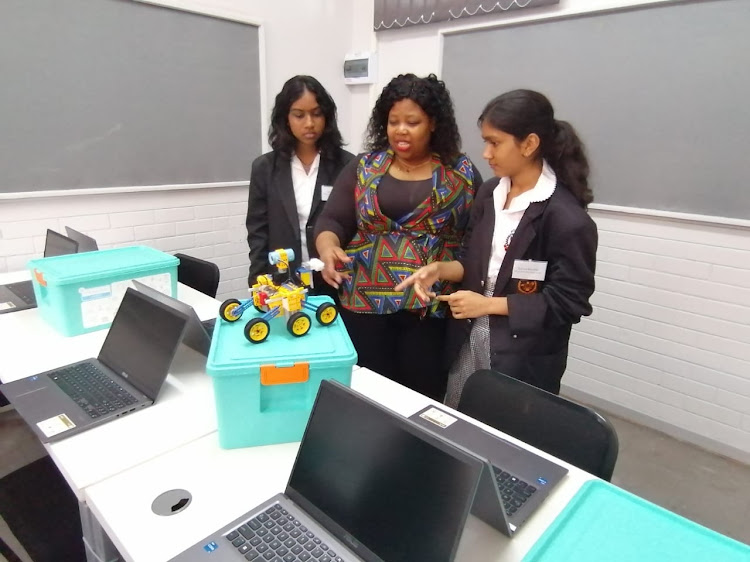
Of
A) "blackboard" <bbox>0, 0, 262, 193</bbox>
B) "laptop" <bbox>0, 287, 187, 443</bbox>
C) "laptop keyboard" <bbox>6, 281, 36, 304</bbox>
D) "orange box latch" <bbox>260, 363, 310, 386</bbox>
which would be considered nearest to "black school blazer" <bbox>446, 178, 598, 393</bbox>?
"orange box latch" <bbox>260, 363, 310, 386</bbox>

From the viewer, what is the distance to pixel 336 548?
2.82 ft

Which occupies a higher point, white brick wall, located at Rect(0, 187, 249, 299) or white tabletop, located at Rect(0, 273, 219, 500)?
white brick wall, located at Rect(0, 187, 249, 299)

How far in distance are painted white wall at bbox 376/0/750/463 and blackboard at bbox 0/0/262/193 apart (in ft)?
5.03

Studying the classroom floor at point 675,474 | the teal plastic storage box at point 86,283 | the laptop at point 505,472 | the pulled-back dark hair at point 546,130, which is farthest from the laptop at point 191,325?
the classroom floor at point 675,474

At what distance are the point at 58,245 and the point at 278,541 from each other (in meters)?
1.94

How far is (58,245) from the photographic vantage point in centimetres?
221

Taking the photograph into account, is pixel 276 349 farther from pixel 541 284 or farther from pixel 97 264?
pixel 97 264

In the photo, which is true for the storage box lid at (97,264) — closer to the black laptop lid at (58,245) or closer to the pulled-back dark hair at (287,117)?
the black laptop lid at (58,245)

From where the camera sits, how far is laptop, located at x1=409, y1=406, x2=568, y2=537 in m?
0.89

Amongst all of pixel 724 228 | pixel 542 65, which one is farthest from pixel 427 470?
pixel 542 65

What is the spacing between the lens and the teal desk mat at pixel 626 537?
79 cm

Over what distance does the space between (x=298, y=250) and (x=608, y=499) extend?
5.86 ft

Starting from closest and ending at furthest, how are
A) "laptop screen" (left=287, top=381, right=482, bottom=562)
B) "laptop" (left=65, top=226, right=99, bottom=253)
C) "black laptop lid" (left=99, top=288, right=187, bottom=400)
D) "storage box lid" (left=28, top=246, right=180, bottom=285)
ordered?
1. "laptop screen" (left=287, top=381, right=482, bottom=562)
2. "black laptop lid" (left=99, top=288, right=187, bottom=400)
3. "storage box lid" (left=28, top=246, right=180, bottom=285)
4. "laptop" (left=65, top=226, right=99, bottom=253)

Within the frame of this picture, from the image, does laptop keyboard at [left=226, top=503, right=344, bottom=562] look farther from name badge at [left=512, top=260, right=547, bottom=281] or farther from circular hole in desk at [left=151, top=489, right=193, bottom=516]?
name badge at [left=512, top=260, right=547, bottom=281]
